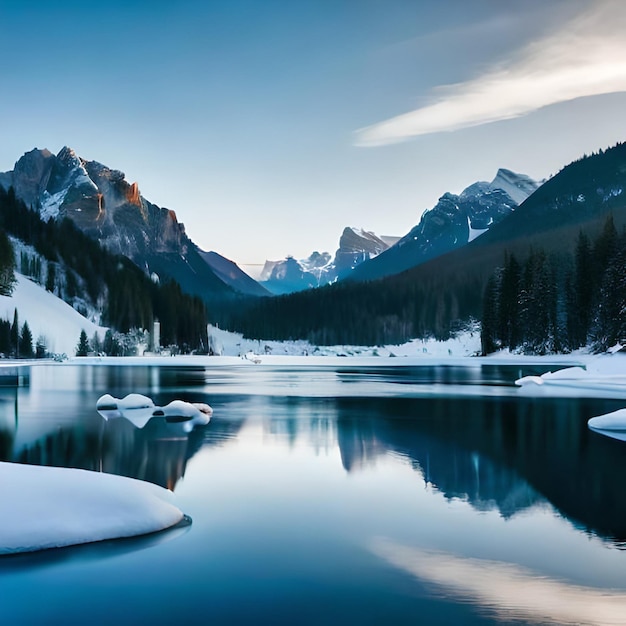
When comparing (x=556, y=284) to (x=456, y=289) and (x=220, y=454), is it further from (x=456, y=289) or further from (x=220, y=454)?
(x=220, y=454)

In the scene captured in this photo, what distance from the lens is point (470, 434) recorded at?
27.2 metres

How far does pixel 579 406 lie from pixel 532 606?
31014 millimetres

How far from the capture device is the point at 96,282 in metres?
162

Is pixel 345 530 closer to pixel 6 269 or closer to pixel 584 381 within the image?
pixel 584 381

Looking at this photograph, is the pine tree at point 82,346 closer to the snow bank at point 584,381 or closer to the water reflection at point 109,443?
the snow bank at point 584,381

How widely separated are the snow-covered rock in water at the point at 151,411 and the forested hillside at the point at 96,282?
12079 cm

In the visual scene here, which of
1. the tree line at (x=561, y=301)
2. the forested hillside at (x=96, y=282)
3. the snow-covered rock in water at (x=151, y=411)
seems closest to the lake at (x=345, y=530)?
the snow-covered rock in water at (x=151, y=411)

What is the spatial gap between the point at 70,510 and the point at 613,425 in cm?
2254

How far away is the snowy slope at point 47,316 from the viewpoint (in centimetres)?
12579

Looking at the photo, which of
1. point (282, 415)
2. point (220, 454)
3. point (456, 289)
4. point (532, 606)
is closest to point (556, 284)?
point (456, 289)

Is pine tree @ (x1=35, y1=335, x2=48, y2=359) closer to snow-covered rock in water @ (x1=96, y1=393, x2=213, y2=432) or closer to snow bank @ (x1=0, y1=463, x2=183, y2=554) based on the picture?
snow-covered rock in water @ (x1=96, y1=393, x2=213, y2=432)

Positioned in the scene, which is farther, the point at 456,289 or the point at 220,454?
the point at 456,289

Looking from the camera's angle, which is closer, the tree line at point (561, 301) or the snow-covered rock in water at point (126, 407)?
the snow-covered rock in water at point (126, 407)

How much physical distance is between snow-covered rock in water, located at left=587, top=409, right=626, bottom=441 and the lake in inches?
31.9
